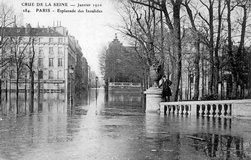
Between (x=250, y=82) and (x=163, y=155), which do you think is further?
(x=250, y=82)

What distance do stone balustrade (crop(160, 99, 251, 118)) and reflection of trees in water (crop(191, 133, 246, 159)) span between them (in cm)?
609

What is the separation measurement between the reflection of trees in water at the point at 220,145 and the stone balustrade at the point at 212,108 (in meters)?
6.09

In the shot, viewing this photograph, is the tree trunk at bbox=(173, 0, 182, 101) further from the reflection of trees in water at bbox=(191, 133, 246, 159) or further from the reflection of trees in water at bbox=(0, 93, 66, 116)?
the reflection of trees in water at bbox=(191, 133, 246, 159)

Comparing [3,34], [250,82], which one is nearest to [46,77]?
[3,34]

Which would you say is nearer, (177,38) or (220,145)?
(220,145)

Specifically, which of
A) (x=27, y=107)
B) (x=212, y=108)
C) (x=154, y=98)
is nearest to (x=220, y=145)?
(x=212, y=108)

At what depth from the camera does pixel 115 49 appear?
8250 centimetres

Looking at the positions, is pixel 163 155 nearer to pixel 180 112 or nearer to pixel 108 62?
pixel 180 112

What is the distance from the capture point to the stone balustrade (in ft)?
50.4

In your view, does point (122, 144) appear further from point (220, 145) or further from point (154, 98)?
point (154, 98)

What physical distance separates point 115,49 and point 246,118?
2688 inches

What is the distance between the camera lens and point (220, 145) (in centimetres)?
809

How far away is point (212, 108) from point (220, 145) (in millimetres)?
8553

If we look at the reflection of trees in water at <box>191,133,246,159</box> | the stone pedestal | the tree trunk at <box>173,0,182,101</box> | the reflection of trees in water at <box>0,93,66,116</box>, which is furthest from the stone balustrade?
the reflection of trees in water at <box>0,93,66,116</box>
